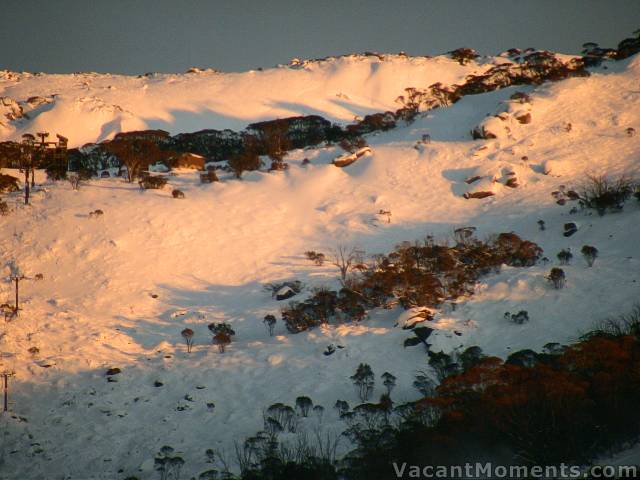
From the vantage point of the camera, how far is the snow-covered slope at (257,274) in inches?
687

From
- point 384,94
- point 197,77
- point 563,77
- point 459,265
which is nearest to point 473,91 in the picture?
point 563,77

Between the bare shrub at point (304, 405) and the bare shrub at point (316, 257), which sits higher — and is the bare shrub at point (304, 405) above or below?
below

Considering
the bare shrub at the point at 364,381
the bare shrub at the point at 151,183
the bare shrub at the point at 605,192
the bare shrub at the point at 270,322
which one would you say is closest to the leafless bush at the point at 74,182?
the bare shrub at the point at 151,183

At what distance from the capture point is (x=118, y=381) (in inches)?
762

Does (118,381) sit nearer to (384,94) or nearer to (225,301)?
(225,301)

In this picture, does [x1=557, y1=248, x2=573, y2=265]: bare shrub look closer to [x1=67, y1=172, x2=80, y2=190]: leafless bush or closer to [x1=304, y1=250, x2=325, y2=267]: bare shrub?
[x1=304, y1=250, x2=325, y2=267]: bare shrub

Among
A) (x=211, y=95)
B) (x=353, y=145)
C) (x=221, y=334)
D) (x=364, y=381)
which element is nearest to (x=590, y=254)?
(x=364, y=381)

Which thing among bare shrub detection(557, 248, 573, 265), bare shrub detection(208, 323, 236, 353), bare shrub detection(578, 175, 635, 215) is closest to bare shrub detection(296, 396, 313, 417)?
bare shrub detection(208, 323, 236, 353)

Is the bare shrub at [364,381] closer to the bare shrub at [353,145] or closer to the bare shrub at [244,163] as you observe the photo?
the bare shrub at [244,163]

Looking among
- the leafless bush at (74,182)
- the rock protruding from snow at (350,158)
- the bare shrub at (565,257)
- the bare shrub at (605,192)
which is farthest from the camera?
the rock protruding from snow at (350,158)

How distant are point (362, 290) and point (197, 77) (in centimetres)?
6157

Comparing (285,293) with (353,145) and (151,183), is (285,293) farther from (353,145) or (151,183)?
(353,145)

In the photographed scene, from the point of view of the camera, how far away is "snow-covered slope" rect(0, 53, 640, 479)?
1744 centimetres

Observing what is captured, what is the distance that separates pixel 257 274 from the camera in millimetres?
28812
